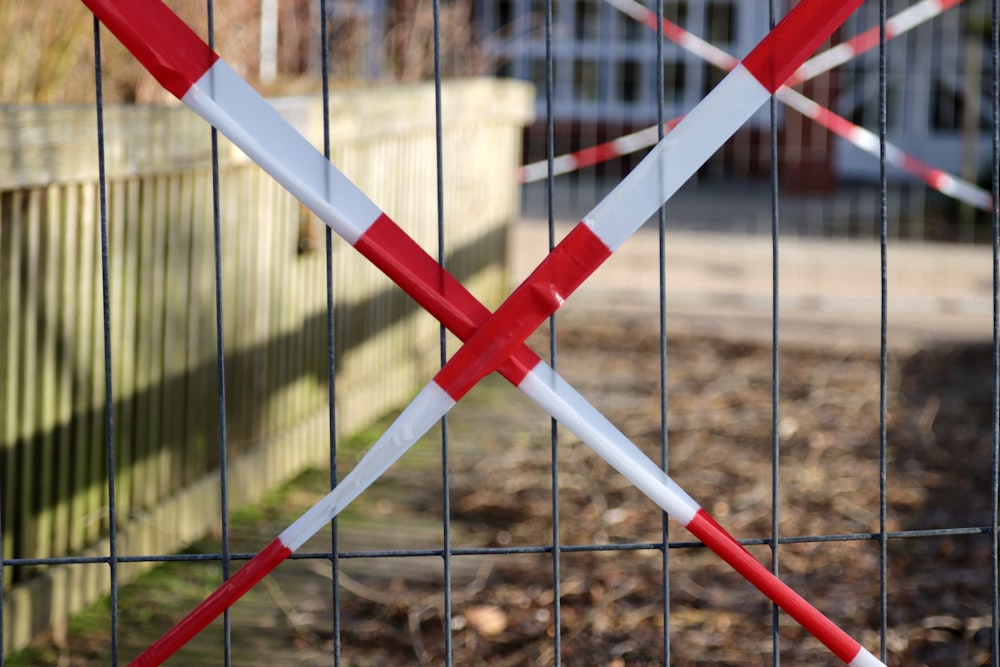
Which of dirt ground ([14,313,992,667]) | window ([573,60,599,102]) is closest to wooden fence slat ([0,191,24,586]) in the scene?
dirt ground ([14,313,992,667])

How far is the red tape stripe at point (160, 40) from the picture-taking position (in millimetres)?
→ 2359

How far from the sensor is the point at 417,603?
422cm

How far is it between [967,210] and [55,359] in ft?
36.9

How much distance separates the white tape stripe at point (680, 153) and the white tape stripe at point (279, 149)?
413 millimetres

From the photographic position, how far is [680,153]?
7.88ft

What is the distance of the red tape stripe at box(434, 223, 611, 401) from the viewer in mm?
2383

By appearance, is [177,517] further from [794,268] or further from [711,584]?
[794,268]

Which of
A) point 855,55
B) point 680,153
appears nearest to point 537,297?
point 680,153

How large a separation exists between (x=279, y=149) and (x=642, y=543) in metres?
1.06

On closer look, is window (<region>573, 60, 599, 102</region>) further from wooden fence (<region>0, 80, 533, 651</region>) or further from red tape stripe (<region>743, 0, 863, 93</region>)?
red tape stripe (<region>743, 0, 863, 93</region>)

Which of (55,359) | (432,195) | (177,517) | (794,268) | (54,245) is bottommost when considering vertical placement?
(177,517)

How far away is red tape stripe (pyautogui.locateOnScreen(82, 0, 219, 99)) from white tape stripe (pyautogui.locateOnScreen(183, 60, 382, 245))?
2 centimetres

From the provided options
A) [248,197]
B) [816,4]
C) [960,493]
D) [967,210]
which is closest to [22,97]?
[248,197]

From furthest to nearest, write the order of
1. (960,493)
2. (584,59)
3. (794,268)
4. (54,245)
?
(584,59) → (794,268) → (960,493) → (54,245)
